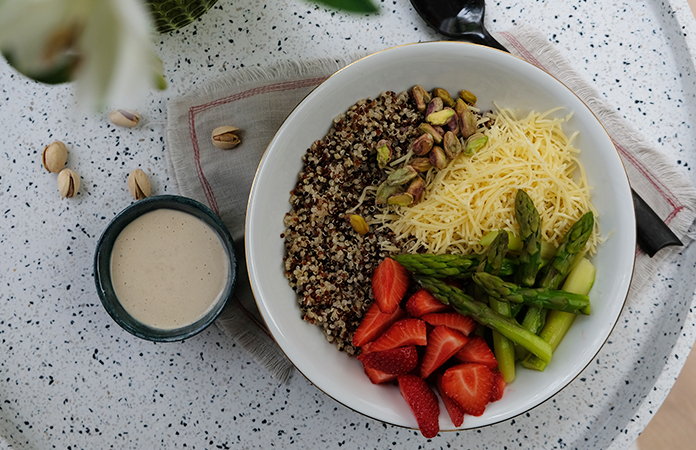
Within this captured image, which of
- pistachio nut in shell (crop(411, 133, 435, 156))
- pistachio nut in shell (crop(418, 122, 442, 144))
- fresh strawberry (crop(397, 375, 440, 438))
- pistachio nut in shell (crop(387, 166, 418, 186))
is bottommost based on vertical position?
fresh strawberry (crop(397, 375, 440, 438))

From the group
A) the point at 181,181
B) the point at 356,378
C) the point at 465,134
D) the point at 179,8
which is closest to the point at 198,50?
the point at 181,181

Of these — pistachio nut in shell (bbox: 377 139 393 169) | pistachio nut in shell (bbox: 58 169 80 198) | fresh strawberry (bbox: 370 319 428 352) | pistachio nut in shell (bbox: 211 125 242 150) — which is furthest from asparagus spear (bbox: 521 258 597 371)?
pistachio nut in shell (bbox: 58 169 80 198)

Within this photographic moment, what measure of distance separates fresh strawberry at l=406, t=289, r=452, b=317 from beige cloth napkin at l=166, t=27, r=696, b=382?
360 millimetres

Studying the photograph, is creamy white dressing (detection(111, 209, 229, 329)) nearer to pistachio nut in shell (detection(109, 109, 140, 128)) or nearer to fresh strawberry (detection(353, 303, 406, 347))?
pistachio nut in shell (detection(109, 109, 140, 128))

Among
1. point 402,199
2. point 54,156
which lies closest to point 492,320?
point 402,199

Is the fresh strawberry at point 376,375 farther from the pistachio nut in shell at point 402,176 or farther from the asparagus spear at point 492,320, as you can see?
the pistachio nut in shell at point 402,176

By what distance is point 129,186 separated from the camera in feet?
3.72

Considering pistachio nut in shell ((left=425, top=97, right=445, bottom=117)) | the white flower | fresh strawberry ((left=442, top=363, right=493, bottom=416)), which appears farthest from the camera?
pistachio nut in shell ((left=425, top=97, right=445, bottom=117))

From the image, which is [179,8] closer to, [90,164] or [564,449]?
[90,164]

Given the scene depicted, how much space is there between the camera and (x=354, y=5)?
348mm

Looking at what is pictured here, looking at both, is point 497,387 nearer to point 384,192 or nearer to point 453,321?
point 453,321

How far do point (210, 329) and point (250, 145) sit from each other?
1.44 ft

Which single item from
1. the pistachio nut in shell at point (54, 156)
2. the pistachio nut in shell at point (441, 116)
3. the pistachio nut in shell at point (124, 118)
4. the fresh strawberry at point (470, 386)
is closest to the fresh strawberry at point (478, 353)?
the fresh strawberry at point (470, 386)

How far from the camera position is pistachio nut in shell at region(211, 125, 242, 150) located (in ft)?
3.72
